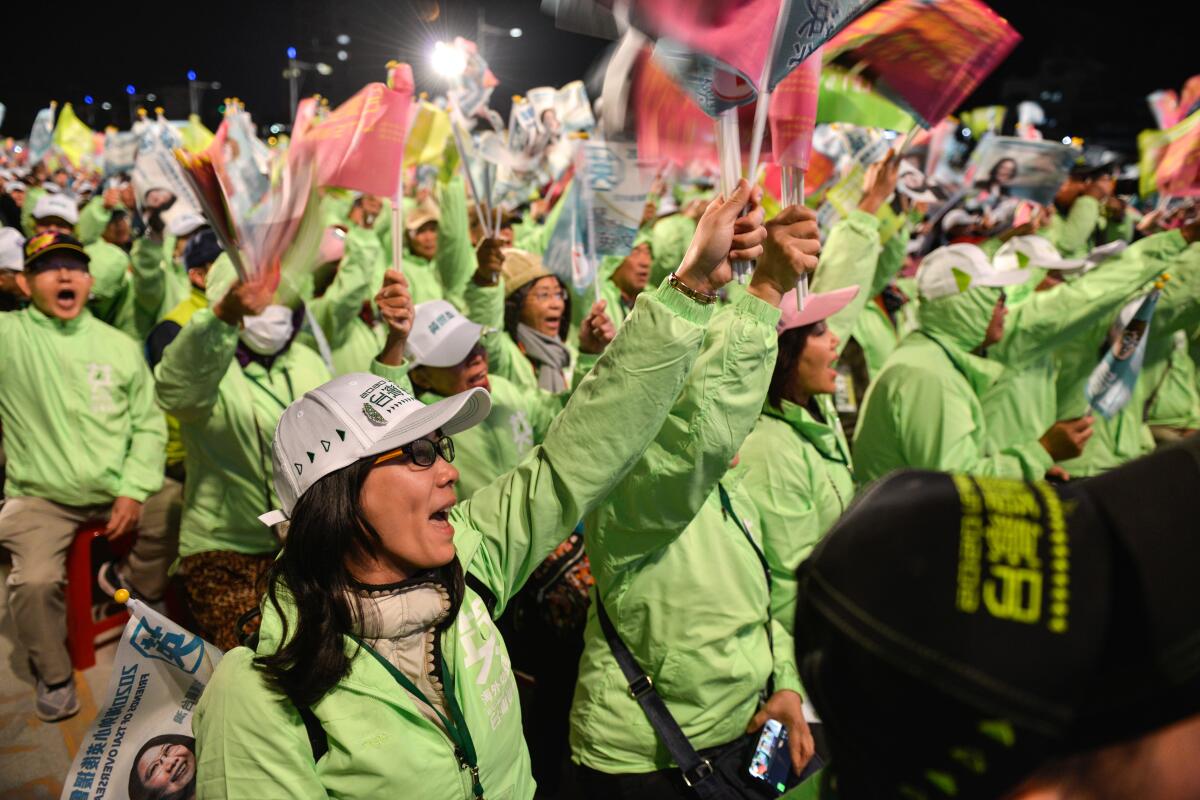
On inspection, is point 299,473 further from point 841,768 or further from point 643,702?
point 841,768

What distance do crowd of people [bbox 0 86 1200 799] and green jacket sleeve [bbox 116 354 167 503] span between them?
0.01 m

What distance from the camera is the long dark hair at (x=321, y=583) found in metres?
1.67

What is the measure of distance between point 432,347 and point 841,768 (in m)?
3.40

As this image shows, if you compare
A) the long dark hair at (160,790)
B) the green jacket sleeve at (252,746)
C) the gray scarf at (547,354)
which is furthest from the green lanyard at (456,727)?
the gray scarf at (547,354)

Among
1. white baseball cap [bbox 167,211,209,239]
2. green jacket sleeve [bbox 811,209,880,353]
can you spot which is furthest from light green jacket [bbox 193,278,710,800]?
white baseball cap [bbox 167,211,209,239]

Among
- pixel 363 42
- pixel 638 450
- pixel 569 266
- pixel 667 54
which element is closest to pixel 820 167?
pixel 569 266

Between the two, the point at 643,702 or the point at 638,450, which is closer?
the point at 638,450

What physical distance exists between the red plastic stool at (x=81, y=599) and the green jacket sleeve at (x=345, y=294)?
75.0 inches

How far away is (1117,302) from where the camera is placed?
4.89 m

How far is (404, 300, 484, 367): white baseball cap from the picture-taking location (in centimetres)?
396

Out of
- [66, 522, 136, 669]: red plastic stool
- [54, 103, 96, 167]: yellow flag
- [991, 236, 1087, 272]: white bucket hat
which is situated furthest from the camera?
[54, 103, 96, 167]: yellow flag

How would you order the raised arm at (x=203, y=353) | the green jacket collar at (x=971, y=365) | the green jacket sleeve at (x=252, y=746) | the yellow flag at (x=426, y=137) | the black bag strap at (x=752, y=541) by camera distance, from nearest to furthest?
the green jacket sleeve at (x=252, y=746) < the black bag strap at (x=752, y=541) < the raised arm at (x=203, y=353) < the green jacket collar at (x=971, y=365) < the yellow flag at (x=426, y=137)

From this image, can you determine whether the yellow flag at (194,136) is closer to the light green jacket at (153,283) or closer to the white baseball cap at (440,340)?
the light green jacket at (153,283)

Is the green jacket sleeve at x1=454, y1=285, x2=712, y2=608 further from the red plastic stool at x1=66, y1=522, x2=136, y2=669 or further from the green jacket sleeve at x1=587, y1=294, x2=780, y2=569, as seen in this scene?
the red plastic stool at x1=66, y1=522, x2=136, y2=669
